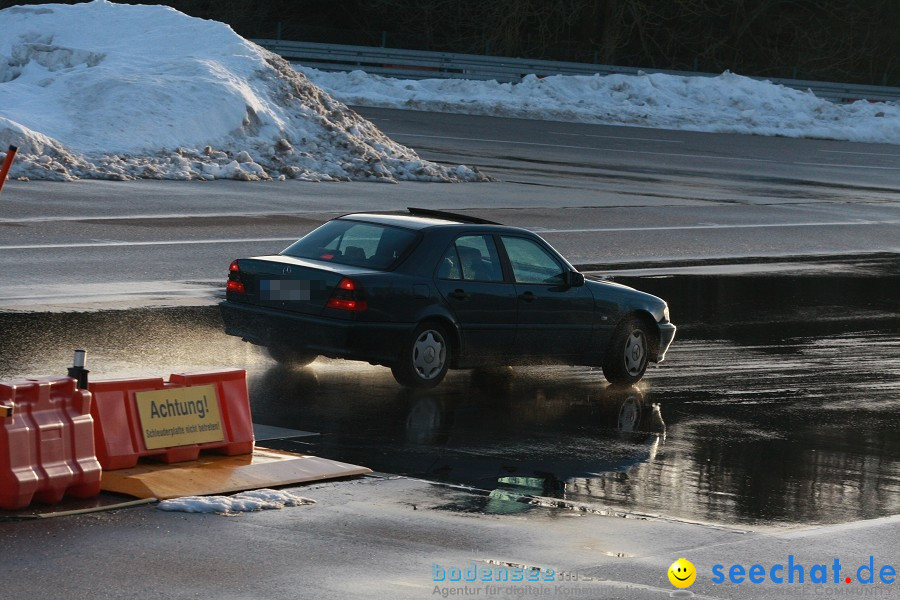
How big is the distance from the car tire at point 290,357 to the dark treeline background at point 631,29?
45.1m

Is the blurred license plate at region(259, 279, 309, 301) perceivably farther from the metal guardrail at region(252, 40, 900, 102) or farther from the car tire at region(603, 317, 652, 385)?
the metal guardrail at region(252, 40, 900, 102)

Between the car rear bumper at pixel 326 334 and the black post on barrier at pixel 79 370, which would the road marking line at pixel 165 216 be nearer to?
the car rear bumper at pixel 326 334

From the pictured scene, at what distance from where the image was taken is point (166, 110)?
90.6 ft

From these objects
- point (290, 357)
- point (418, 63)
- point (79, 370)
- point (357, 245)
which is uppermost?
point (418, 63)

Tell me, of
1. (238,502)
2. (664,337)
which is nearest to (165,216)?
(664,337)

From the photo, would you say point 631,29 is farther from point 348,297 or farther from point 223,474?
point 223,474

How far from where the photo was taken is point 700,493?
9.02 meters

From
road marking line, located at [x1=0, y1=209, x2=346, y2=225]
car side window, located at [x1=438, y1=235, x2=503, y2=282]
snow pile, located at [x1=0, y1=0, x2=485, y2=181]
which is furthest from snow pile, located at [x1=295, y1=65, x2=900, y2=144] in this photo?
car side window, located at [x1=438, y1=235, x2=503, y2=282]

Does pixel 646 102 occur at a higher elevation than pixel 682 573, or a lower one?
higher

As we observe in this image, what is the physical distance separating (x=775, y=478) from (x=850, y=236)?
17.1 m

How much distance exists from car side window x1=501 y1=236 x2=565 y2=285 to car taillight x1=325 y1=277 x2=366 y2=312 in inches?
63.2

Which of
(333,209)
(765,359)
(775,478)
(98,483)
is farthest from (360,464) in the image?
(333,209)

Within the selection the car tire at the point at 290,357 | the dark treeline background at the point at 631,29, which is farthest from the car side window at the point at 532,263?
the dark treeline background at the point at 631,29

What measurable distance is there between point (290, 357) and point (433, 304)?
1307 millimetres
